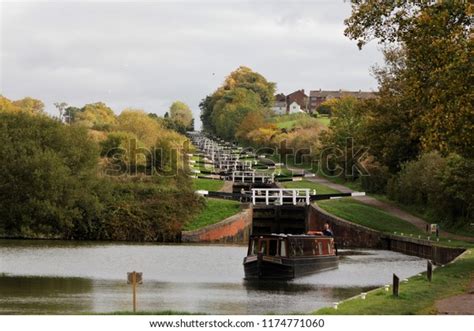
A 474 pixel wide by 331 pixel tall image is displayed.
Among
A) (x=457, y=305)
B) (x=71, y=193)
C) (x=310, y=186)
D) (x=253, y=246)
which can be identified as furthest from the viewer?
(x=310, y=186)

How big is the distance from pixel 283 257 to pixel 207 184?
43732 millimetres

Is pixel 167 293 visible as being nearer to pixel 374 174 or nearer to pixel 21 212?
pixel 21 212

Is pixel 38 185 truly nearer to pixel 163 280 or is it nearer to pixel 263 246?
pixel 263 246

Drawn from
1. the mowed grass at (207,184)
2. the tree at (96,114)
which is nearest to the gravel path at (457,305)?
the mowed grass at (207,184)

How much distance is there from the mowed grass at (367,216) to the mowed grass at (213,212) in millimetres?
6424

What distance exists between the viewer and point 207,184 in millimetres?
89875

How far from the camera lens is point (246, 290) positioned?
39281mm

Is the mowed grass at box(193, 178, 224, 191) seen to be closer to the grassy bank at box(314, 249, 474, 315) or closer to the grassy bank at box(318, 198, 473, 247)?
the grassy bank at box(318, 198, 473, 247)

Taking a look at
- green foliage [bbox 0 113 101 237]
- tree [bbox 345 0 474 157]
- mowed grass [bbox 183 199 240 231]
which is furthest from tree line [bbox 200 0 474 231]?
green foliage [bbox 0 113 101 237]

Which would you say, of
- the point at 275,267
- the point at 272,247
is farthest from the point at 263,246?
the point at 275,267

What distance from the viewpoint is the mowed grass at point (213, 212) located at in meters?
70.3

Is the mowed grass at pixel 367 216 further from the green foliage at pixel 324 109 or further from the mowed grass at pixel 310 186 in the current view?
the green foliage at pixel 324 109

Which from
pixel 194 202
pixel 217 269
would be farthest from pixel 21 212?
pixel 217 269
